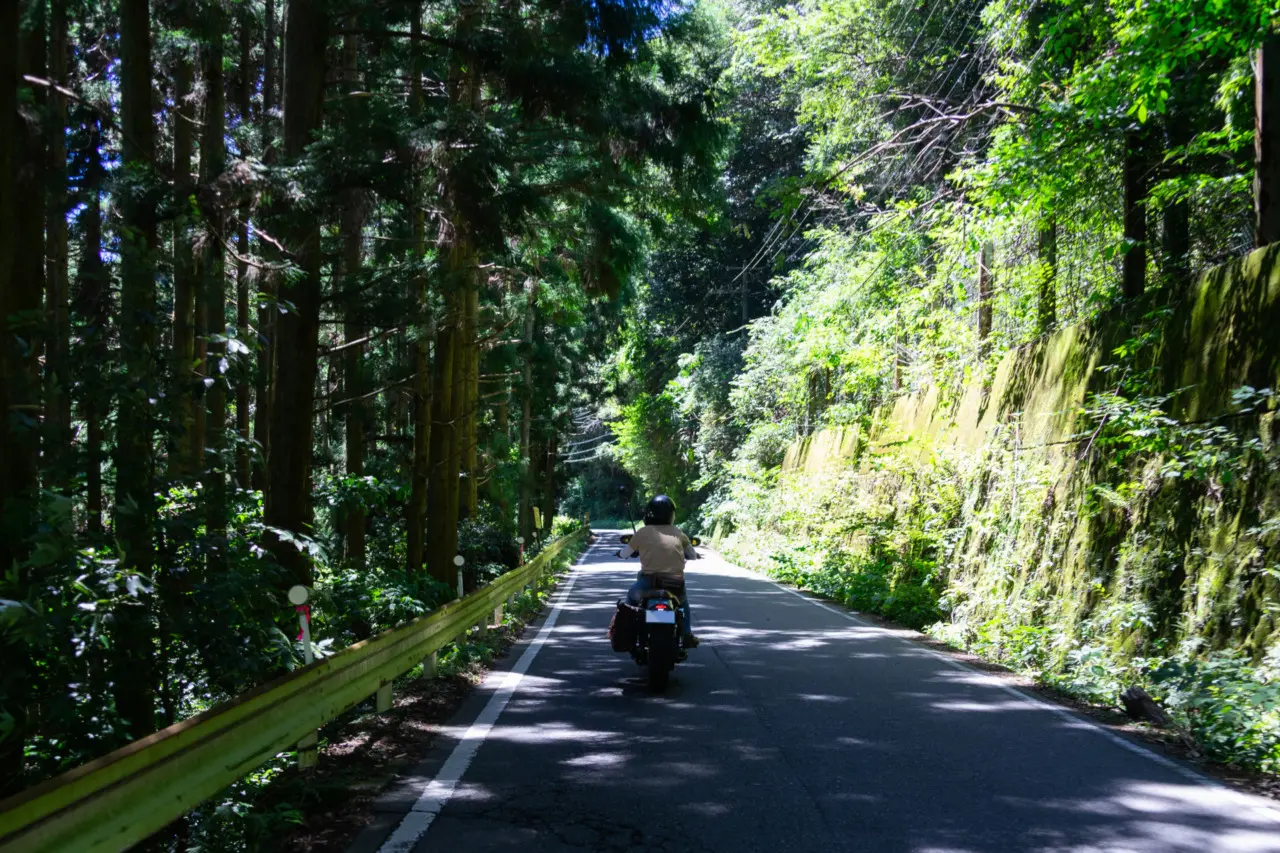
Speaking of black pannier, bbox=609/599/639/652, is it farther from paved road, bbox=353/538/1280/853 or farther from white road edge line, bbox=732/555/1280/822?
white road edge line, bbox=732/555/1280/822

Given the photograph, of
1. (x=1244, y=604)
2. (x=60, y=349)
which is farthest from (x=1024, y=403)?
(x=60, y=349)

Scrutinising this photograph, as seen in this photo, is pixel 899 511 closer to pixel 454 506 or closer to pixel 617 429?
pixel 454 506

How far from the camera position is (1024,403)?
14.3 meters

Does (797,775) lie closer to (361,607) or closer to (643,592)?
(643,592)

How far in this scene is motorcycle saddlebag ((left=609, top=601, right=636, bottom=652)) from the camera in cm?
970

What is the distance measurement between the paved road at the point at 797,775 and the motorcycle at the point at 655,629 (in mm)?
272

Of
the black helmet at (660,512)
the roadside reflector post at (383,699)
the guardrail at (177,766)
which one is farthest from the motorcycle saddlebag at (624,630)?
the guardrail at (177,766)

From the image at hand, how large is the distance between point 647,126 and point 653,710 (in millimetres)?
5650

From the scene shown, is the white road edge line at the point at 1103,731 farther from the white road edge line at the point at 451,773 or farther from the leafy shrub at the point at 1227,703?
the white road edge line at the point at 451,773

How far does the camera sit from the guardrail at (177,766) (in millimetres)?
3170

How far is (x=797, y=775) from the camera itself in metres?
6.14

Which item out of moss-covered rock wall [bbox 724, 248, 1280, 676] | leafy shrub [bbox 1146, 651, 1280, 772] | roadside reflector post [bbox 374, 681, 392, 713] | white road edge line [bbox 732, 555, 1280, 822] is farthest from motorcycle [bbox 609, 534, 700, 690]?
leafy shrub [bbox 1146, 651, 1280, 772]

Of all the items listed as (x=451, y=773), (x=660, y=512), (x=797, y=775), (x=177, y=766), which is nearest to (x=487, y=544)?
(x=660, y=512)

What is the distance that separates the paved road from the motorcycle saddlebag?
0.36 meters
